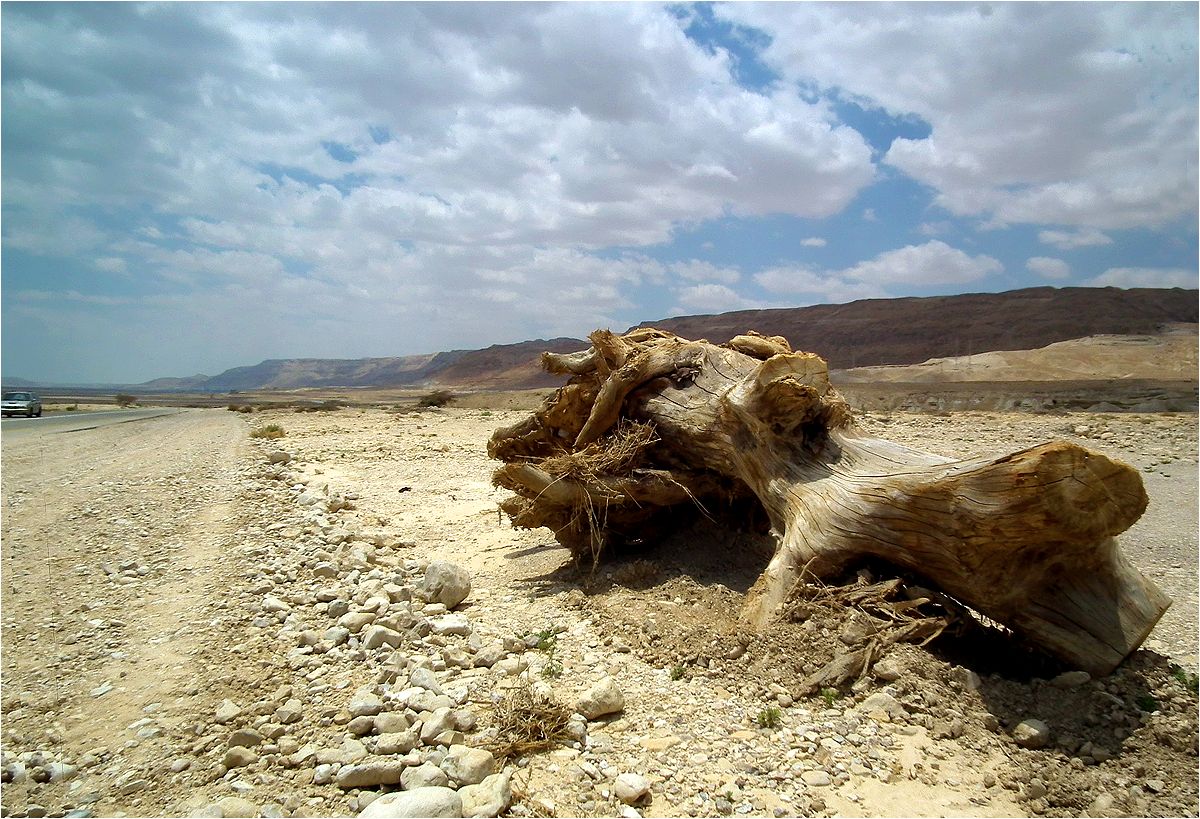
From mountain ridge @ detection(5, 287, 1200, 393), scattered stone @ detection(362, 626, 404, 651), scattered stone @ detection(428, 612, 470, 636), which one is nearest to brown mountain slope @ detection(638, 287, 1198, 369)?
mountain ridge @ detection(5, 287, 1200, 393)

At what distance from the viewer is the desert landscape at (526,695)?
3.00 metres

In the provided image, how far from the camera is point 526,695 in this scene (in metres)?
3.63

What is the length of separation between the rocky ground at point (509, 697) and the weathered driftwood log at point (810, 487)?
12.9 inches

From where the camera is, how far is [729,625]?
4.76 metres

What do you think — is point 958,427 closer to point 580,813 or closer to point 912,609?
point 912,609

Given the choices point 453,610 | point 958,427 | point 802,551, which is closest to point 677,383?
point 802,551

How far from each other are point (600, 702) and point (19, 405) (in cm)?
3664

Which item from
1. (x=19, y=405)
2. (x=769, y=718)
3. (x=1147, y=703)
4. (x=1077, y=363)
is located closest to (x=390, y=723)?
(x=769, y=718)

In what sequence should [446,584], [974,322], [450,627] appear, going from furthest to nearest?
[974,322] → [446,584] → [450,627]

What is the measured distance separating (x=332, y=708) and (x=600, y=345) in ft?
14.2

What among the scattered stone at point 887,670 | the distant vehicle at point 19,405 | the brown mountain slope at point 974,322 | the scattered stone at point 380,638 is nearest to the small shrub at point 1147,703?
the scattered stone at point 887,670

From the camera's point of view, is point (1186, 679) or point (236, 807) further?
point (1186, 679)

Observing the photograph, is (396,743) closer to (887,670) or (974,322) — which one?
(887,670)

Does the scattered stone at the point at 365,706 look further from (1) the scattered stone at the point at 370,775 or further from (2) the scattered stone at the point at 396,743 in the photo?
(1) the scattered stone at the point at 370,775
